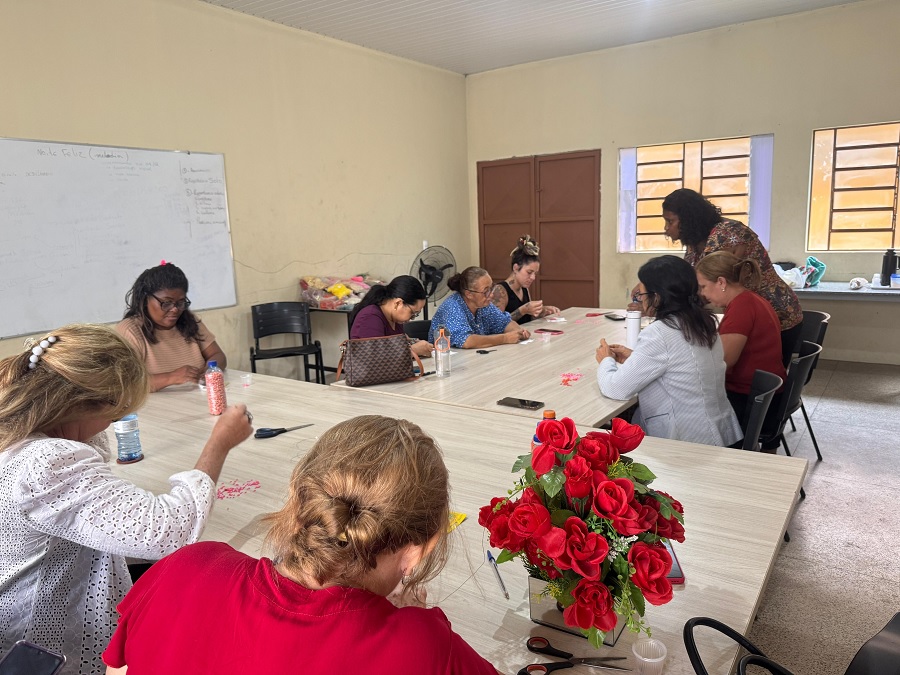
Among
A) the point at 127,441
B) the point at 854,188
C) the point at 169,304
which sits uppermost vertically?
the point at 854,188

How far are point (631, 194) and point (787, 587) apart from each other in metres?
4.67

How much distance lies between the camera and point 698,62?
572 centimetres

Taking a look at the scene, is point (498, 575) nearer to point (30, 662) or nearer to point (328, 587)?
point (328, 587)

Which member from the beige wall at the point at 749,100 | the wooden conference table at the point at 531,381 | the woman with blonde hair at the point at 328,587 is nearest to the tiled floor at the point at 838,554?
the wooden conference table at the point at 531,381

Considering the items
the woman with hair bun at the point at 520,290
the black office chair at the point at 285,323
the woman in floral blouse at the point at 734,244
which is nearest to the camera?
the woman in floral blouse at the point at 734,244

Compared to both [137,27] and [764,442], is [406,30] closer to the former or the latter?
[137,27]

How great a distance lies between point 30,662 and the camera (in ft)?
3.13

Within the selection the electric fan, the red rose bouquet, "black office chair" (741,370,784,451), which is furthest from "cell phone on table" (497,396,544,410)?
the electric fan

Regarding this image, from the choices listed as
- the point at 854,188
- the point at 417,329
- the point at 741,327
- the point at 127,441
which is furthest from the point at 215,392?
the point at 854,188

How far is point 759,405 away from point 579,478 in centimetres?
163

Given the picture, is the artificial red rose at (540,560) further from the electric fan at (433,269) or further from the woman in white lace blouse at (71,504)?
the electric fan at (433,269)

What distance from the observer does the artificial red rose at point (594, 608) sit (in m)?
0.90

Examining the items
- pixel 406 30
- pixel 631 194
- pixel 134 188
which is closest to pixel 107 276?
pixel 134 188

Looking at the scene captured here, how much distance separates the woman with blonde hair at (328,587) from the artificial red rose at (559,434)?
227 millimetres
